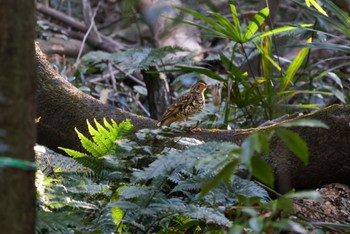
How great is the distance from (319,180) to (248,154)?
189cm

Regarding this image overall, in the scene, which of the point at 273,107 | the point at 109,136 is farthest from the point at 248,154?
the point at 273,107

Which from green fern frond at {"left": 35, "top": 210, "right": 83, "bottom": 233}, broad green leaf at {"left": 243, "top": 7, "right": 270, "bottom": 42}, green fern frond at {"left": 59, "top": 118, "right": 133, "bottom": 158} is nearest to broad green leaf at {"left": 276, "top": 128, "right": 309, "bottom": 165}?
green fern frond at {"left": 35, "top": 210, "right": 83, "bottom": 233}

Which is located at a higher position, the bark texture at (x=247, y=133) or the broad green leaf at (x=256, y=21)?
the broad green leaf at (x=256, y=21)

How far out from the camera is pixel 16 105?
184 cm

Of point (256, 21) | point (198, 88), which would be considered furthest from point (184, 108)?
point (256, 21)

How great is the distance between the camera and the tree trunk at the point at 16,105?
1.82m

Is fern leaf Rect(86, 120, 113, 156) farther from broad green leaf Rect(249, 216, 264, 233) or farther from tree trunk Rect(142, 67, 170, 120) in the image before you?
tree trunk Rect(142, 67, 170, 120)

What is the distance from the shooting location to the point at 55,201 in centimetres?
276

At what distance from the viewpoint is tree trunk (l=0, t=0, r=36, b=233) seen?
1.82m

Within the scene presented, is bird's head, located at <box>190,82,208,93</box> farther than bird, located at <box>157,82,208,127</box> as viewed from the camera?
Yes

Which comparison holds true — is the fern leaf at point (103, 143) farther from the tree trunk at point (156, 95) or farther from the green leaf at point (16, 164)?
the tree trunk at point (156, 95)

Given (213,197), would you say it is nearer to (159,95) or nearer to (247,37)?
(247,37)

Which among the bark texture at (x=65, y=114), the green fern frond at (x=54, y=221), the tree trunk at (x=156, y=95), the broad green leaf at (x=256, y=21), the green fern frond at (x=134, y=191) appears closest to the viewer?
the green fern frond at (x=54, y=221)

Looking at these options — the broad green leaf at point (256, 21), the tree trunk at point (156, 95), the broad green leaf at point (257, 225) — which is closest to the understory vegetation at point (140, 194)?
the broad green leaf at point (257, 225)
